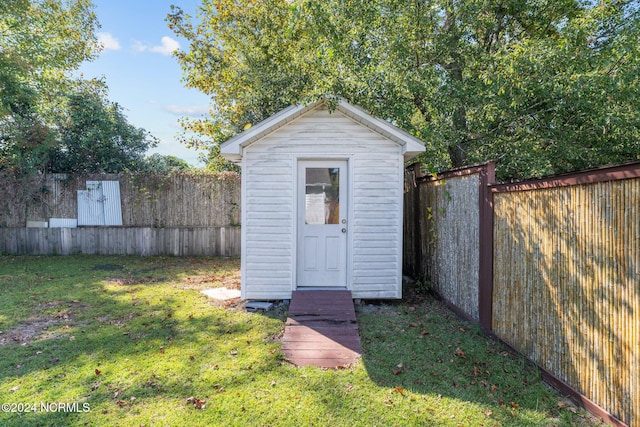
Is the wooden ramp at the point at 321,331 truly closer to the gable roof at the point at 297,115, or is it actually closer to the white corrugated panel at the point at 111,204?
the gable roof at the point at 297,115

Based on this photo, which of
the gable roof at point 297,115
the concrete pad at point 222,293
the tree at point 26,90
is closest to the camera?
the gable roof at point 297,115

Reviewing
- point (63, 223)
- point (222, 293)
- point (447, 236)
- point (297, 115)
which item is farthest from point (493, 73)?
point (63, 223)

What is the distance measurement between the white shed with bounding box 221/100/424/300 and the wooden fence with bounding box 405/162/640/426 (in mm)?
1575

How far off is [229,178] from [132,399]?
7420mm

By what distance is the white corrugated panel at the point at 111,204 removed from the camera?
9586 millimetres

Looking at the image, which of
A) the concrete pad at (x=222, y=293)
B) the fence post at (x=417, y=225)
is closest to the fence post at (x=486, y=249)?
the fence post at (x=417, y=225)

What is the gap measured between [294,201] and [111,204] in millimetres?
6881

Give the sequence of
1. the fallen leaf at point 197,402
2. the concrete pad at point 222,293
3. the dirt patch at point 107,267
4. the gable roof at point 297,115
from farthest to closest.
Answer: the dirt patch at point 107,267 < the concrete pad at point 222,293 < the gable roof at point 297,115 < the fallen leaf at point 197,402

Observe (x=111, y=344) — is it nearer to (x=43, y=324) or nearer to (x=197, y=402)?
(x=43, y=324)

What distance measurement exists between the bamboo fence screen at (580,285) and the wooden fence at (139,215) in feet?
25.0

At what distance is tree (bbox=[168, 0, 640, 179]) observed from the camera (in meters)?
4.63

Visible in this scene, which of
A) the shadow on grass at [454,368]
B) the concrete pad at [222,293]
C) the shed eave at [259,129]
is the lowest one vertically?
the shadow on grass at [454,368]

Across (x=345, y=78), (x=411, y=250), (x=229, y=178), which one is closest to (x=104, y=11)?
(x=229, y=178)

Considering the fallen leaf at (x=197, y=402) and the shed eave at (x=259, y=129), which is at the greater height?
the shed eave at (x=259, y=129)
